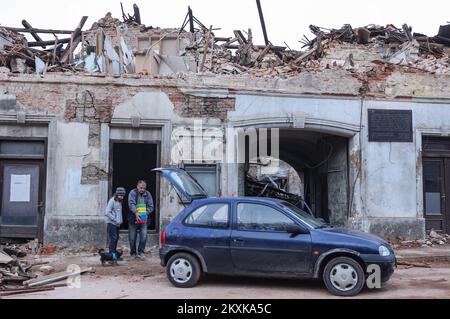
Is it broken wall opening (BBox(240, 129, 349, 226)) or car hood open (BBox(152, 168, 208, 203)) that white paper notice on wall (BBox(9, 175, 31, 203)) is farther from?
broken wall opening (BBox(240, 129, 349, 226))

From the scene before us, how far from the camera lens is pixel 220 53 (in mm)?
18000

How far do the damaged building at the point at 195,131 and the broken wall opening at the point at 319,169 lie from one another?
0.39 ft

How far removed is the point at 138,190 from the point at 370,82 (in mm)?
6637

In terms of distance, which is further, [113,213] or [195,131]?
[195,131]

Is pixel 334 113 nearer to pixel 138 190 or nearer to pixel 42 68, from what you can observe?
pixel 138 190

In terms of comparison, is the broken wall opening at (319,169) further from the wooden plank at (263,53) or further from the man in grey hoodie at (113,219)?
the man in grey hoodie at (113,219)

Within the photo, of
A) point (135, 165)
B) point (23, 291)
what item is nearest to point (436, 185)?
point (135, 165)

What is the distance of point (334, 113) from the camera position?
12.5 meters

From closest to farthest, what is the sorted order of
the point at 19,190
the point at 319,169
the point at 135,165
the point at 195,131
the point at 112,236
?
the point at 112,236
the point at 19,190
the point at 195,131
the point at 135,165
the point at 319,169

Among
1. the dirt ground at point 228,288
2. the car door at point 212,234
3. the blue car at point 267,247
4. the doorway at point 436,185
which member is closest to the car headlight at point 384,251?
the blue car at point 267,247

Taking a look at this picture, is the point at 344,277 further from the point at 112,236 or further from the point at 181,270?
the point at 112,236

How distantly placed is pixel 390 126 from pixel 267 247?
22.4 ft

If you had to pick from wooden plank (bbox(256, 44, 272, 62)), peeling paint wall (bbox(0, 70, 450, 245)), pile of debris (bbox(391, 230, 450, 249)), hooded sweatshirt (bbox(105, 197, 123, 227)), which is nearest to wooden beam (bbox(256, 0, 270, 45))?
wooden plank (bbox(256, 44, 272, 62))
